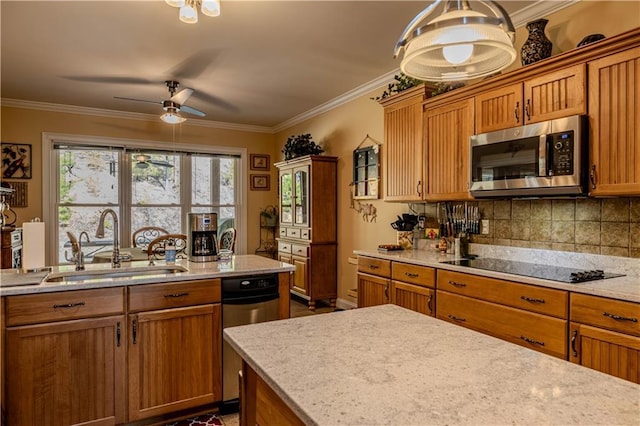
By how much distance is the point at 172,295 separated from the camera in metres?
2.29

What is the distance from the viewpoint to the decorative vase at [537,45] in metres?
2.48

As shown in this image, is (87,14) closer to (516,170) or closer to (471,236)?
(516,170)

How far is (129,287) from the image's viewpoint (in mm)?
2172

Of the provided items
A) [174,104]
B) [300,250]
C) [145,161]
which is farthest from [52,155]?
[300,250]

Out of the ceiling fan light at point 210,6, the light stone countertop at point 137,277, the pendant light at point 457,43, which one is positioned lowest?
the light stone countertop at point 137,277

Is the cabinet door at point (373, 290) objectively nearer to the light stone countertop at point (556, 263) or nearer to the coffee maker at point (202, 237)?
the light stone countertop at point (556, 263)

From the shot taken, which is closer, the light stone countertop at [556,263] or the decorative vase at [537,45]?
the light stone countertop at [556,263]

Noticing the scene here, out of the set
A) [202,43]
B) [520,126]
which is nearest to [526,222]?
[520,126]

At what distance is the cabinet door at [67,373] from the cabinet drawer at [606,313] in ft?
7.84

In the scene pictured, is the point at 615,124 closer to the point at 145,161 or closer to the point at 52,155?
the point at 145,161

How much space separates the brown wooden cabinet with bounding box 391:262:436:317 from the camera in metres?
2.85

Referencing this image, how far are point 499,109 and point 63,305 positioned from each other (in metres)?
2.90

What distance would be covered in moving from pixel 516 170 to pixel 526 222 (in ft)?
1.71

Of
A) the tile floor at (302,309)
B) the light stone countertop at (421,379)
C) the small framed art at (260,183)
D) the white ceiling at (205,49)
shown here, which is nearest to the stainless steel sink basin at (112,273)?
the light stone countertop at (421,379)
